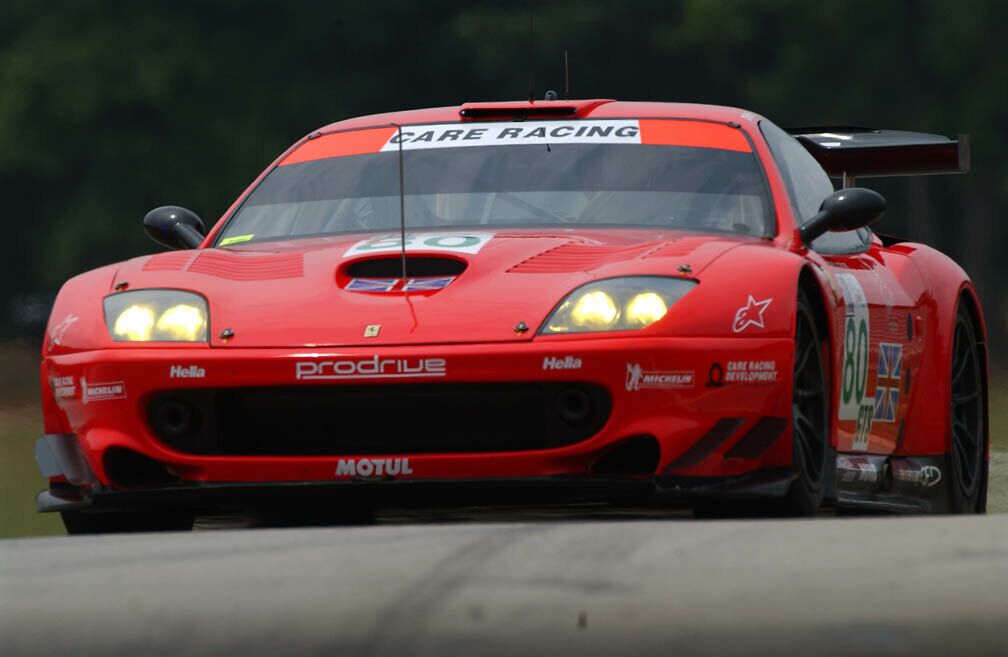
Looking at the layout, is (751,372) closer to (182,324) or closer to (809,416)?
(809,416)

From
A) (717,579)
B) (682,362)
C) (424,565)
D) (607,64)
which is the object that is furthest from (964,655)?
(607,64)

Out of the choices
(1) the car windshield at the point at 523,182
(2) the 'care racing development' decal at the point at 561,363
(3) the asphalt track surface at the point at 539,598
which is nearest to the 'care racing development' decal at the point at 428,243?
(1) the car windshield at the point at 523,182

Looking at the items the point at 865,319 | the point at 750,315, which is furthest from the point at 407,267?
the point at 865,319

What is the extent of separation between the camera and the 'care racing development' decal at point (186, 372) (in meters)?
4.95

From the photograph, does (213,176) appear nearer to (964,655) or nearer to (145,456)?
(145,456)

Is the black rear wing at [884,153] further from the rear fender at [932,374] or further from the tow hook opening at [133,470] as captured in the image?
the tow hook opening at [133,470]

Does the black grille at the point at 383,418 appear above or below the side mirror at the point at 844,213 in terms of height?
below

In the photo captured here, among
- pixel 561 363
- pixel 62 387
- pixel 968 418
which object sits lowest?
pixel 968 418

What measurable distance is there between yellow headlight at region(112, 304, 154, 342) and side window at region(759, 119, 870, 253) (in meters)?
1.91

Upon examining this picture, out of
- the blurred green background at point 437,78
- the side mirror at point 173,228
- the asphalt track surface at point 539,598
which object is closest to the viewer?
the asphalt track surface at point 539,598

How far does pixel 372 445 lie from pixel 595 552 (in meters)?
2.17

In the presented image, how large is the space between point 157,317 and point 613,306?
1060 millimetres

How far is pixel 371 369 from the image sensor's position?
4852 mm

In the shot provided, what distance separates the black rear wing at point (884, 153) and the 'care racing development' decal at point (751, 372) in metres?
3.18
